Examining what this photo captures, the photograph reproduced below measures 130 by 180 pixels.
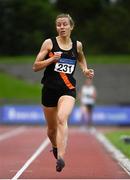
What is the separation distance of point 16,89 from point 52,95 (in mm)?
40180

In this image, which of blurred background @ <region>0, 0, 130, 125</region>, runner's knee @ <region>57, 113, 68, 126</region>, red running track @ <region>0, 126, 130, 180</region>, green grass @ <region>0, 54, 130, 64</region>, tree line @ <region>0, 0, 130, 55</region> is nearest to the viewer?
runner's knee @ <region>57, 113, 68, 126</region>

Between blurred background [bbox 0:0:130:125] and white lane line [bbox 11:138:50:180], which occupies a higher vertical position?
white lane line [bbox 11:138:50:180]

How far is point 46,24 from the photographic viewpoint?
6688cm

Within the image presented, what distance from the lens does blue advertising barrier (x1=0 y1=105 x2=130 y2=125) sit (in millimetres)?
34875

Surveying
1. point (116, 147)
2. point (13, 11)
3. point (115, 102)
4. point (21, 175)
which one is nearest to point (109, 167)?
point (21, 175)

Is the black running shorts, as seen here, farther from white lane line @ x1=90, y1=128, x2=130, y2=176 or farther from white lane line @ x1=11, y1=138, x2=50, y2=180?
white lane line @ x1=90, y1=128, x2=130, y2=176

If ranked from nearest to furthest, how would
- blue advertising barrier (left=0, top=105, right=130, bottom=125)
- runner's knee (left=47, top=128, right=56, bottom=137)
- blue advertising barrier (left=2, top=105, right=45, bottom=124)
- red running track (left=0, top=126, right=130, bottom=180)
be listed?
1. red running track (left=0, top=126, right=130, bottom=180)
2. runner's knee (left=47, top=128, right=56, bottom=137)
3. blue advertising barrier (left=0, top=105, right=130, bottom=125)
4. blue advertising barrier (left=2, top=105, right=45, bottom=124)

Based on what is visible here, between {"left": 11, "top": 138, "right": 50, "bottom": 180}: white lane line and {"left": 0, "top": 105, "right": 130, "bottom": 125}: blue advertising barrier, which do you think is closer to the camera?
{"left": 11, "top": 138, "right": 50, "bottom": 180}: white lane line

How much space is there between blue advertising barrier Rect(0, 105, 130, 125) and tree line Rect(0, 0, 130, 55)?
24051mm

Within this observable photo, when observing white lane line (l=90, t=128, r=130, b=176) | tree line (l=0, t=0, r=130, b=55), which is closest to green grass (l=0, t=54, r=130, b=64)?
tree line (l=0, t=0, r=130, b=55)

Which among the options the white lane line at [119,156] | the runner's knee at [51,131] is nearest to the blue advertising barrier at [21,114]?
Result: the white lane line at [119,156]

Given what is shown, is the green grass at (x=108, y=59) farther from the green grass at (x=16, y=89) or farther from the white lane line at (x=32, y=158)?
the white lane line at (x=32, y=158)

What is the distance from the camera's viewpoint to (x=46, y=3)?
230 ft

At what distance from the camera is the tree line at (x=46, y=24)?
61.2m
